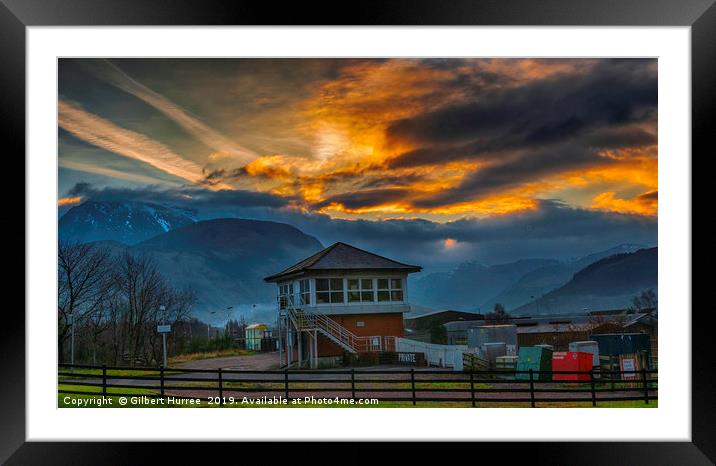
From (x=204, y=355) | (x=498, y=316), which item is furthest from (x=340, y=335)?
(x=498, y=316)

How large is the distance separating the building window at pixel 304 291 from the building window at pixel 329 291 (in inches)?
5.4

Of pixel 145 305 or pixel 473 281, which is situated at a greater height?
pixel 473 281

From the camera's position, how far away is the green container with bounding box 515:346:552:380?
407 inches

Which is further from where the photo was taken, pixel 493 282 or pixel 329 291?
pixel 329 291

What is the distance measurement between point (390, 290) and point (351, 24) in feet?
15.8

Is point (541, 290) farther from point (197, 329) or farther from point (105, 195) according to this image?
point (105, 195)

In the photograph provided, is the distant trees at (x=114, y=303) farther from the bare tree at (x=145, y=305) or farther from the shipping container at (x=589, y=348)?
the shipping container at (x=589, y=348)

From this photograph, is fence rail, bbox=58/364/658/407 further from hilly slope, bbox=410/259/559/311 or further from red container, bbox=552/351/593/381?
hilly slope, bbox=410/259/559/311

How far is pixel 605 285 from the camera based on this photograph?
34.9 ft

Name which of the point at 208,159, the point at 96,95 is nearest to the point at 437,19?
the point at 208,159

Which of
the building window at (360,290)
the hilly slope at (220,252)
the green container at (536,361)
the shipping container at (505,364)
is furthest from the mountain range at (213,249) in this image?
the green container at (536,361)

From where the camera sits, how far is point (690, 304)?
24.6 ft

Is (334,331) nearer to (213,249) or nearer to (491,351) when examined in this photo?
(213,249)

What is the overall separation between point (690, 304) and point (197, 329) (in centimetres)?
674
